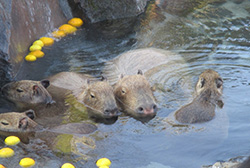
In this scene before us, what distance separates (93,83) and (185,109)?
6.04ft

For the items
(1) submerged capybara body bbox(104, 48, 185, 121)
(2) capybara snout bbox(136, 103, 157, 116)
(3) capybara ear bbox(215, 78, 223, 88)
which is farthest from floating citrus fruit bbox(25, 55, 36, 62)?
(3) capybara ear bbox(215, 78, 223, 88)

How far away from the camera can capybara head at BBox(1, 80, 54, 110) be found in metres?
7.56

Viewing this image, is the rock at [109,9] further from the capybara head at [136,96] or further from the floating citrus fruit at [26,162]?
the floating citrus fruit at [26,162]

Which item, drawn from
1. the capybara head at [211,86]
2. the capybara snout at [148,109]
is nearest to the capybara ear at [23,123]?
the capybara snout at [148,109]

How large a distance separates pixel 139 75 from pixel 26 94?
2.09 m

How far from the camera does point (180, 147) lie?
6.05 metres

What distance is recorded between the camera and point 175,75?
27.1ft

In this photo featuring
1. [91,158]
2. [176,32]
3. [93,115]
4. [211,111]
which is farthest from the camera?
[176,32]

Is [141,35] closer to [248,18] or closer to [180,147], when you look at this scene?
[248,18]

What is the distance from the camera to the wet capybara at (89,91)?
708 cm

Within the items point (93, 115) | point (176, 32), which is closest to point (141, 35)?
point (176, 32)

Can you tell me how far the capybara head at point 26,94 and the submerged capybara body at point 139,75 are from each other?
133cm

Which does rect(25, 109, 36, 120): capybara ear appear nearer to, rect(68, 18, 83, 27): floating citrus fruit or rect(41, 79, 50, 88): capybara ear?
rect(41, 79, 50, 88): capybara ear

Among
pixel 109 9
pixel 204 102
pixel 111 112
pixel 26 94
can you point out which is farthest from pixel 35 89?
pixel 109 9
